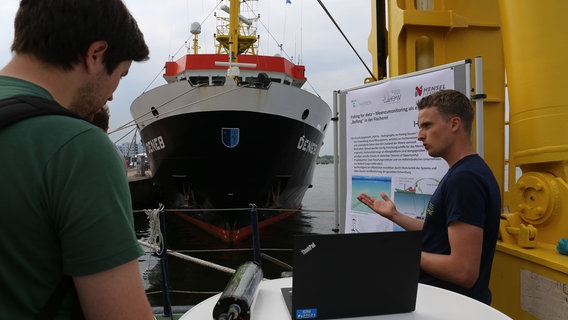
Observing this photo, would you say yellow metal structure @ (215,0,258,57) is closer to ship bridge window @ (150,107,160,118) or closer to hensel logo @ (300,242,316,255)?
ship bridge window @ (150,107,160,118)

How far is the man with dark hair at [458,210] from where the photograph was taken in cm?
172

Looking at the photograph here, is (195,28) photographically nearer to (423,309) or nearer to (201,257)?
(201,257)

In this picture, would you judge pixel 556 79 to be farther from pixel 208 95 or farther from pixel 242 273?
pixel 208 95

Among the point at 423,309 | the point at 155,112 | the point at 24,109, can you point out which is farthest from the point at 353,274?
the point at 155,112

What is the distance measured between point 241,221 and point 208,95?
11.7 ft

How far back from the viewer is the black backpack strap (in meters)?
0.75

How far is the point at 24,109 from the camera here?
0.77 m

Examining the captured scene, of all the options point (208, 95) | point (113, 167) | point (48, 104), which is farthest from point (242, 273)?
point (208, 95)

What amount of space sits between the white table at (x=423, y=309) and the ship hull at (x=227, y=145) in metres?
8.21

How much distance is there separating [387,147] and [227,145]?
7069 mm

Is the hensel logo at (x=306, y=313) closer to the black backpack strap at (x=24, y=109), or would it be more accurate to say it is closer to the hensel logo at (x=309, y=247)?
the hensel logo at (x=309, y=247)

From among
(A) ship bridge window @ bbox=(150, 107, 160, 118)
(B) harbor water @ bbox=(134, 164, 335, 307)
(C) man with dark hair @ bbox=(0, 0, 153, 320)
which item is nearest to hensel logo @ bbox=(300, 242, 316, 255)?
(C) man with dark hair @ bbox=(0, 0, 153, 320)

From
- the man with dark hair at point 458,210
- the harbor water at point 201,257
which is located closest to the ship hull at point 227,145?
the harbor water at point 201,257

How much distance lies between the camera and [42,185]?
0.77m
